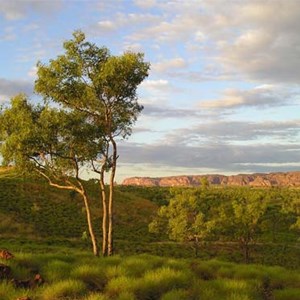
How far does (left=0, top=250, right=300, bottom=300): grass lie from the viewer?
12.8m

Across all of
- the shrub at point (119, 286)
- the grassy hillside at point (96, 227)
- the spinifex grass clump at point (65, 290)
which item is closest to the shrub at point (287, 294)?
the shrub at point (119, 286)

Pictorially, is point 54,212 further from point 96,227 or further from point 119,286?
point 119,286

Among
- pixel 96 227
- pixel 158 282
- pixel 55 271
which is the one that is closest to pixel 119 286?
pixel 158 282

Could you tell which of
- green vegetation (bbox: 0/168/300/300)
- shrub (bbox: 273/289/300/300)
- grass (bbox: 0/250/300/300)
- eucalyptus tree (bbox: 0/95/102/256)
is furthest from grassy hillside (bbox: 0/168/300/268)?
shrub (bbox: 273/289/300/300)

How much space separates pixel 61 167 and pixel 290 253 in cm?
4974

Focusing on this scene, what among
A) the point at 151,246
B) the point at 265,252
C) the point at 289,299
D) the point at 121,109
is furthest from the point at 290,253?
the point at 289,299

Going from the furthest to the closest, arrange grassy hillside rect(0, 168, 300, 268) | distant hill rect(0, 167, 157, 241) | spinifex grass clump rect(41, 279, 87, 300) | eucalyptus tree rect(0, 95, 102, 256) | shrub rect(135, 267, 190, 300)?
A: distant hill rect(0, 167, 157, 241), grassy hillside rect(0, 168, 300, 268), eucalyptus tree rect(0, 95, 102, 256), shrub rect(135, 267, 190, 300), spinifex grass clump rect(41, 279, 87, 300)

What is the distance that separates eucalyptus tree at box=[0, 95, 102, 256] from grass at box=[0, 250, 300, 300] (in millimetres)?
7961

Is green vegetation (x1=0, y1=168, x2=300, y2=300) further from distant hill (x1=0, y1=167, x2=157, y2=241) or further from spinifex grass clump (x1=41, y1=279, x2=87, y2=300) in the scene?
distant hill (x1=0, y1=167, x2=157, y2=241)

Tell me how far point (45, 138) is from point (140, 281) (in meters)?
12.6

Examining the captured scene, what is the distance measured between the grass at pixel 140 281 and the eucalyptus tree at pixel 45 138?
7.96m

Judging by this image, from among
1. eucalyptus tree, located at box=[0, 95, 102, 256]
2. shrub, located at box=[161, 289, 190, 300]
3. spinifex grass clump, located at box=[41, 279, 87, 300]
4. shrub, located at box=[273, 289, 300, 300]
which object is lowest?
shrub, located at box=[273, 289, 300, 300]

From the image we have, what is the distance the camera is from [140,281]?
14.0m

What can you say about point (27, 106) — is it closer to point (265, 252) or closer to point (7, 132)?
point (7, 132)
